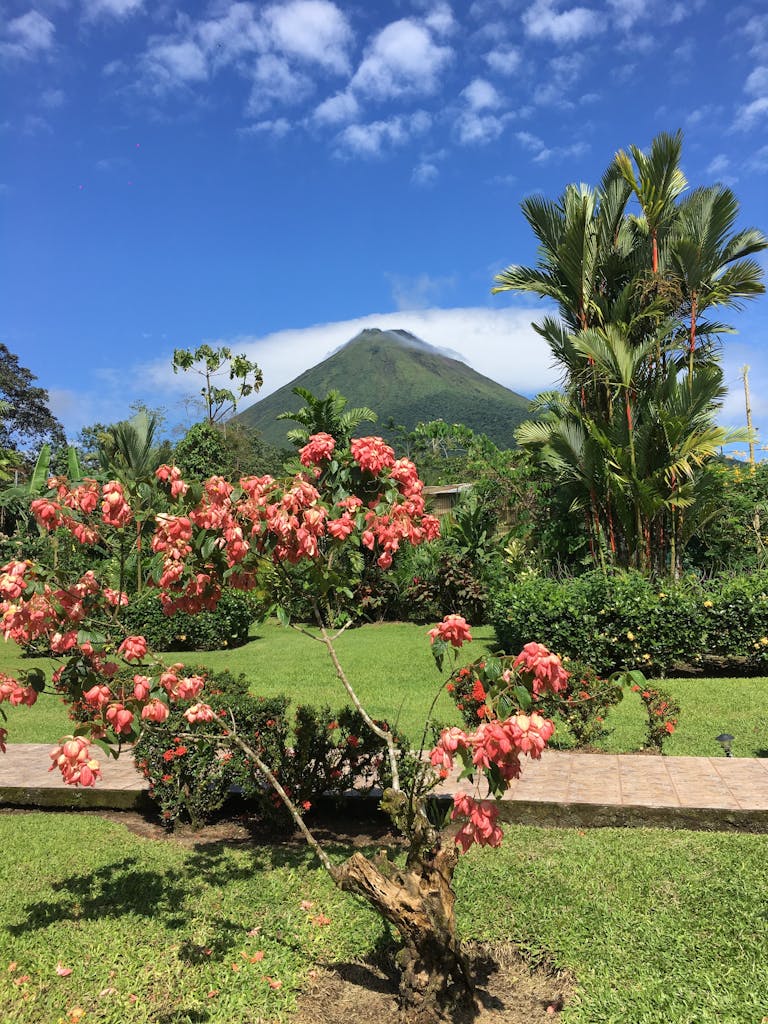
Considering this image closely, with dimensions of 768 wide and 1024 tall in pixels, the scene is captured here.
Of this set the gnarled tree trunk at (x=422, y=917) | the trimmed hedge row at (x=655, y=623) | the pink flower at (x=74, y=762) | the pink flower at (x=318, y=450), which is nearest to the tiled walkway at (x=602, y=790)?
the gnarled tree trunk at (x=422, y=917)

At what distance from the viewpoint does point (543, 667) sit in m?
2.27

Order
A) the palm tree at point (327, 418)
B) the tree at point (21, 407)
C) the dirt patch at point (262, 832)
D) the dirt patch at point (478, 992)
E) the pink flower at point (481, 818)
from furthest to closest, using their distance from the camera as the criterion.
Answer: the tree at point (21, 407) < the palm tree at point (327, 418) < the dirt patch at point (262, 832) < the dirt patch at point (478, 992) < the pink flower at point (481, 818)

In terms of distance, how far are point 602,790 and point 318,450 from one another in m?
2.93

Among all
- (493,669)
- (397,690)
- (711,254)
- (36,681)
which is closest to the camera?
(493,669)

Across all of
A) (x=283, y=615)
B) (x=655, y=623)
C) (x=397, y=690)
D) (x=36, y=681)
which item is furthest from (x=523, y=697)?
(x=655, y=623)

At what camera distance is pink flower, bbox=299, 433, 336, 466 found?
3.40 metres

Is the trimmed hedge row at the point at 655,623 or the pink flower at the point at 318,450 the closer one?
the pink flower at the point at 318,450

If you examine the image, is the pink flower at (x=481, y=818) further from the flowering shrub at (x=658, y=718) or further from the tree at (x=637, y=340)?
the tree at (x=637, y=340)

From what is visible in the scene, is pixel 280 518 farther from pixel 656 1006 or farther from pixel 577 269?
pixel 577 269

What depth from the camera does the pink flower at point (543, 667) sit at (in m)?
2.27

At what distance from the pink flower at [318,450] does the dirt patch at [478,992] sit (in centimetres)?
217

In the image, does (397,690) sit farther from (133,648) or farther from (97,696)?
(97,696)

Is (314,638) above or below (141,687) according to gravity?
above

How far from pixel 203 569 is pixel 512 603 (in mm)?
6582
